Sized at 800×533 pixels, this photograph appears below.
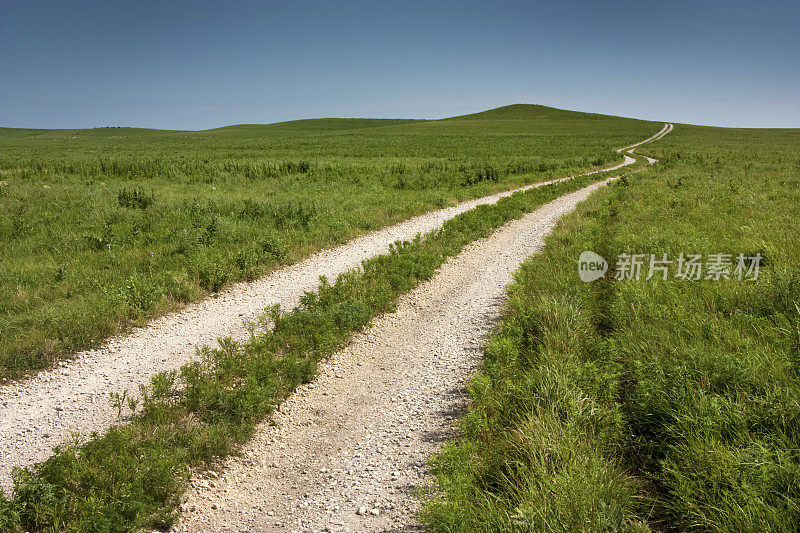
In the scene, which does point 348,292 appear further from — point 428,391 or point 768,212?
point 768,212

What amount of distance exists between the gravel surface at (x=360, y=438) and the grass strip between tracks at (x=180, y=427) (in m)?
0.22

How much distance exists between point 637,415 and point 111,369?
6.68 metres

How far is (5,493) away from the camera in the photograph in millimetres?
3857

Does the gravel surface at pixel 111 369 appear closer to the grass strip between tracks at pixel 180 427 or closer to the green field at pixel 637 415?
the grass strip between tracks at pixel 180 427

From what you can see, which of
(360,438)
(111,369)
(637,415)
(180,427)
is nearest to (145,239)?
(111,369)

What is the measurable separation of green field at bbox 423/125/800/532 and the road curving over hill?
2.09 m

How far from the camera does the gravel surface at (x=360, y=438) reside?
3.80 meters

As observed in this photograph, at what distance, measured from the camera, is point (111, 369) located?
598 centimetres

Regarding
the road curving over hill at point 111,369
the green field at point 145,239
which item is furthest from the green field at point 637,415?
the green field at point 145,239

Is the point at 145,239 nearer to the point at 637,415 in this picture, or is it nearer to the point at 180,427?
the point at 180,427

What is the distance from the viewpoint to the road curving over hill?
15.4 feet

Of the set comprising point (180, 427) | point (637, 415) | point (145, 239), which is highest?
point (145, 239)

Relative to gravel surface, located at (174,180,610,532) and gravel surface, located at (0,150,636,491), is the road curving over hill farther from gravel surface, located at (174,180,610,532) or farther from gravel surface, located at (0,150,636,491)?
gravel surface, located at (174,180,610,532)

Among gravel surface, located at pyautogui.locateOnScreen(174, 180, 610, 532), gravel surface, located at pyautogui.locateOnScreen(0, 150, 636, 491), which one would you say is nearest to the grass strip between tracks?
gravel surface, located at pyautogui.locateOnScreen(174, 180, 610, 532)
